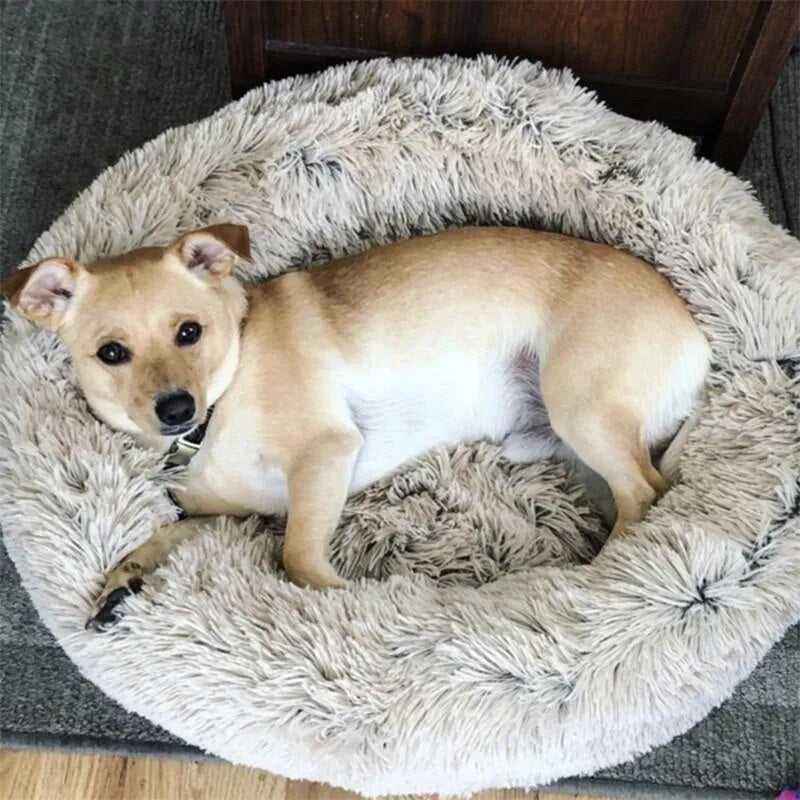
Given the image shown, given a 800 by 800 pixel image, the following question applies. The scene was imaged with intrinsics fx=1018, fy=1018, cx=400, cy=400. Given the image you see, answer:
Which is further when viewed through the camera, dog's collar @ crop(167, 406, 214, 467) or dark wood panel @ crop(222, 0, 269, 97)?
dark wood panel @ crop(222, 0, 269, 97)

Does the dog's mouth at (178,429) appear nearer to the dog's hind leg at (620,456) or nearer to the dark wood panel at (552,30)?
the dog's hind leg at (620,456)

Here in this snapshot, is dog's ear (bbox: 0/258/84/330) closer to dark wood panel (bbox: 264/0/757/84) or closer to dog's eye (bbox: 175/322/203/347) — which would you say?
dog's eye (bbox: 175/322/203/347)

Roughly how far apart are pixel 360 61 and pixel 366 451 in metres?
0.79

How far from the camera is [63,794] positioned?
1.73 metres

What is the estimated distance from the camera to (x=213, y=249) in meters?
1.70

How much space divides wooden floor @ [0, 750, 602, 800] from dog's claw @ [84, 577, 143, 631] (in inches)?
12.4

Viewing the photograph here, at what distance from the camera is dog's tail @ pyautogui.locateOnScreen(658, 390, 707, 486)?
5.89 feet

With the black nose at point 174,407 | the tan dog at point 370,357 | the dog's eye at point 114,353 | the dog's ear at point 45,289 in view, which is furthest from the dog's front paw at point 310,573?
the dog's ear at point 45,289

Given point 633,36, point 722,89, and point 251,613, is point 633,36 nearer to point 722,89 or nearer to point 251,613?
point 722,89

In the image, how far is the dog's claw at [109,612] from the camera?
5.22ft

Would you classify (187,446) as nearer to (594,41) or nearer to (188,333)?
(188,333)

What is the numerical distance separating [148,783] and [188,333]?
77 cm

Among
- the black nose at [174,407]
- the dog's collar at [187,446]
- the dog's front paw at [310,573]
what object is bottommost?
the dog's front paw at [310,573]

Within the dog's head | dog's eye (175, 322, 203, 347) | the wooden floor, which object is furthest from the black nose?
the wooden floor
